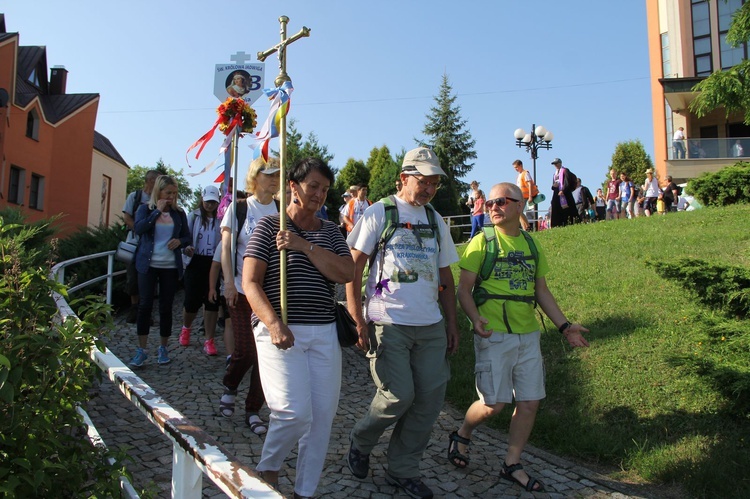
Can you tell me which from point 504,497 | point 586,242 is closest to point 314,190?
point 504,497

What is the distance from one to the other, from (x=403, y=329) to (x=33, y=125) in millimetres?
29725

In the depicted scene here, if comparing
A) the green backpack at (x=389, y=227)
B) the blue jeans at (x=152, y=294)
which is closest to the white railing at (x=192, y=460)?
the green backpack at (x=389, y=227)

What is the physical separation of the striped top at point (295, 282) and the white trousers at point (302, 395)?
0.25 feet

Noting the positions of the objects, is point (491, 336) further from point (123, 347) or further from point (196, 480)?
point (123, 347)

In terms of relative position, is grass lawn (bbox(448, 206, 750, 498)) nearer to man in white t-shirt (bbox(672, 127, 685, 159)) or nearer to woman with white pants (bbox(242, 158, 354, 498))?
woman with white pants (bbox(242, 158, 354, 498))

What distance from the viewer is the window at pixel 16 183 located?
1049 inches

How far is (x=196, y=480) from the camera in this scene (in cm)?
179

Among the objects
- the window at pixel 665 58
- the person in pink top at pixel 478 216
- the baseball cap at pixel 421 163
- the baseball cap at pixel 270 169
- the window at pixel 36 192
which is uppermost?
the window at pixel 665 58

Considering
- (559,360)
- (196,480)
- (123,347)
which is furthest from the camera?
(123,347)

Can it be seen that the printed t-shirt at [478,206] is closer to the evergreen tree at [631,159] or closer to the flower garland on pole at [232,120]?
the flower garland on pole at [232,120]

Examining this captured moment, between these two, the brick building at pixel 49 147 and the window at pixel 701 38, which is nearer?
the brick building at pixel 49 147

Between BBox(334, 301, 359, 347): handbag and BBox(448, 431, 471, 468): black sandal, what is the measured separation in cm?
141

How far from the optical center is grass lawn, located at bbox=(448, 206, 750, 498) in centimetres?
441

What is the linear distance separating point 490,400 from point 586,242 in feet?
27.8
